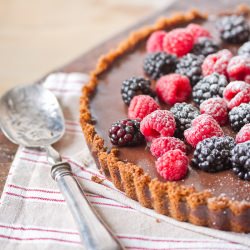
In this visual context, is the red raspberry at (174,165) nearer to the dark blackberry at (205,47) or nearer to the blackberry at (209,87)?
the blackberry at (209,87)

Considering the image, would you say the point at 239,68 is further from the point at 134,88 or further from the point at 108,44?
the point at 108,44

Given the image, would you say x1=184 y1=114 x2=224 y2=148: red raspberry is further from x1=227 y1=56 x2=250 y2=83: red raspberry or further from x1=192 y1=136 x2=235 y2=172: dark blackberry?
x1=227 y1=56 x2=250 y2=83: red raspberry

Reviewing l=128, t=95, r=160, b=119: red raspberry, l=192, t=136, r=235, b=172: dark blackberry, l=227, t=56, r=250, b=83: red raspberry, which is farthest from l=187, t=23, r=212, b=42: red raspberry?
l=192, t=136, r=235, b=172: dark blackberry

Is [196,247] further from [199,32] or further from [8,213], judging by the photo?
[199,32]

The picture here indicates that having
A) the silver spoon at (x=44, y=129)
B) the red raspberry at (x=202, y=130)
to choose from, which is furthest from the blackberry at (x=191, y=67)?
the silver spoon at (x=44, y=129)

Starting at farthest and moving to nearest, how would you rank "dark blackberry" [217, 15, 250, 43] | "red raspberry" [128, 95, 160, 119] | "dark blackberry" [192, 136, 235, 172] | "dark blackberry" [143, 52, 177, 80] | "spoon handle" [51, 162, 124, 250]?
1. "dark blackberry" [217, 15, 250, 43]
2. "dark blackberry" [143, 52, 177, 80]
3. "red raspberry" [128, 95, 160, 119]
4. "dark blackberry" [192, 136, 235, 172]
5. "spoon handle" [51, 162, 124, 250]

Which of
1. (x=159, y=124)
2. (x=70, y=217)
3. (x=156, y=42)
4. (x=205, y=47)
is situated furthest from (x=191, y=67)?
(x=70, y=217)

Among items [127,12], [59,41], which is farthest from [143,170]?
[127,12]
